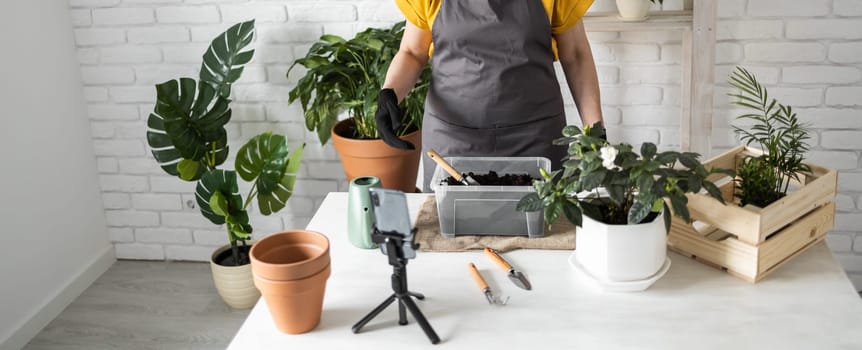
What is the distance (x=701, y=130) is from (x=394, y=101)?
1.26 m

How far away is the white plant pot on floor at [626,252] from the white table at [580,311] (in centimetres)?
3

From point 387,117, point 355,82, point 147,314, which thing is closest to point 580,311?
point 387,117

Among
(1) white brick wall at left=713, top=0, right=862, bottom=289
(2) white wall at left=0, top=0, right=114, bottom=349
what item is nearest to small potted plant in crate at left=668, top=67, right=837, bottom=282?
(1) white brick wall at left=713, top=0, right=862, bottom=289

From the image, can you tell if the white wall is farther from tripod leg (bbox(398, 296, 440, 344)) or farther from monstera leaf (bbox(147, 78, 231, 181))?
tripod leg (bbox(398, 296, 440, 344))

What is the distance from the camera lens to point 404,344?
1318 mm

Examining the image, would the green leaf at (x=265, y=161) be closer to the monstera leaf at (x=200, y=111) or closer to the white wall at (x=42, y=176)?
the monstera leaf at (x=200, y=111)

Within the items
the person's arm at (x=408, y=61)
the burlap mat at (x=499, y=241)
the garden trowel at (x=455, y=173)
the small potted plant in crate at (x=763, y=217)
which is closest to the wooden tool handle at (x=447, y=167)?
the garden trowel at (x=455, y=173)

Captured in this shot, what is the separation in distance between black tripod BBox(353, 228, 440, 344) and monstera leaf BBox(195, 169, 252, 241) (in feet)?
5.58

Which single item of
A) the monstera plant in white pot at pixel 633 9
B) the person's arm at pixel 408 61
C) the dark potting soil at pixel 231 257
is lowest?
the dark potting soil at pixel 231 257

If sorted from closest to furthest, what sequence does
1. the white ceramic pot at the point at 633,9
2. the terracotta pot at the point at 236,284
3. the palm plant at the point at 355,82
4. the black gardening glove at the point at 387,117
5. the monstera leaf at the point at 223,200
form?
the black gardening glove at the point at 387,117, the white ceramic pot at the point at 633,9, the palm plant at the point at 355,82, the monstera leaf at the point at 223,200, the terracotta pot at the point at 236,284

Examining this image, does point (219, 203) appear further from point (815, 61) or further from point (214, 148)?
point (815, 61)

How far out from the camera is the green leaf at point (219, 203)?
9.61 ft

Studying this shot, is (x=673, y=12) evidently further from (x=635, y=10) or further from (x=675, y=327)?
(x=675, y=327)

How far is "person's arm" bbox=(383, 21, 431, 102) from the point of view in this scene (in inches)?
88.7
